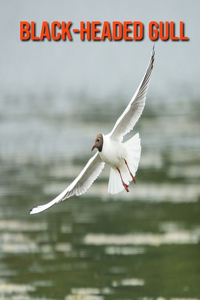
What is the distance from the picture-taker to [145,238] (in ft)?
30.9

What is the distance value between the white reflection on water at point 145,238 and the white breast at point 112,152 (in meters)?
3.58

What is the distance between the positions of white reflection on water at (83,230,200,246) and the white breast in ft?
11.7

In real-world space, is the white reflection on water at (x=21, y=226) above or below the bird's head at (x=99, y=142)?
below

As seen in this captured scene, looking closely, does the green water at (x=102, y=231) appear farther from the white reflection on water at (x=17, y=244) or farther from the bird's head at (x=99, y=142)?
the bird's head at (x=99, y=142)

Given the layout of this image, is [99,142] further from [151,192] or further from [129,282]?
[151,192]

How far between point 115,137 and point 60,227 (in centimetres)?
429

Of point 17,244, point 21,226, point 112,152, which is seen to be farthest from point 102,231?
point 112,152

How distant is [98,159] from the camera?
20.5 feet

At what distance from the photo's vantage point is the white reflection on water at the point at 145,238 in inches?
366

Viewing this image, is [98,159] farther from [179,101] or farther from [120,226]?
[179,101]

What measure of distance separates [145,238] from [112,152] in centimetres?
384

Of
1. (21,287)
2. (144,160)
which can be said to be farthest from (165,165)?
(21,287)

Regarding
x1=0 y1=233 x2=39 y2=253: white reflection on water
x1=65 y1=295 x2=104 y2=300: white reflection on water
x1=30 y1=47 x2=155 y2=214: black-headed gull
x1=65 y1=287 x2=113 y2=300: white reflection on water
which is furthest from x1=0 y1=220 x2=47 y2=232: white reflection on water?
x1=30 y1=47 x2=155 y2=214: black-headed gull

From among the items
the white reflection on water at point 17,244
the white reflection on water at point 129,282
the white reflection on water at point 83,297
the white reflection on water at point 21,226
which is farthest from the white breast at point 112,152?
the white reflection on water at point 21,226
